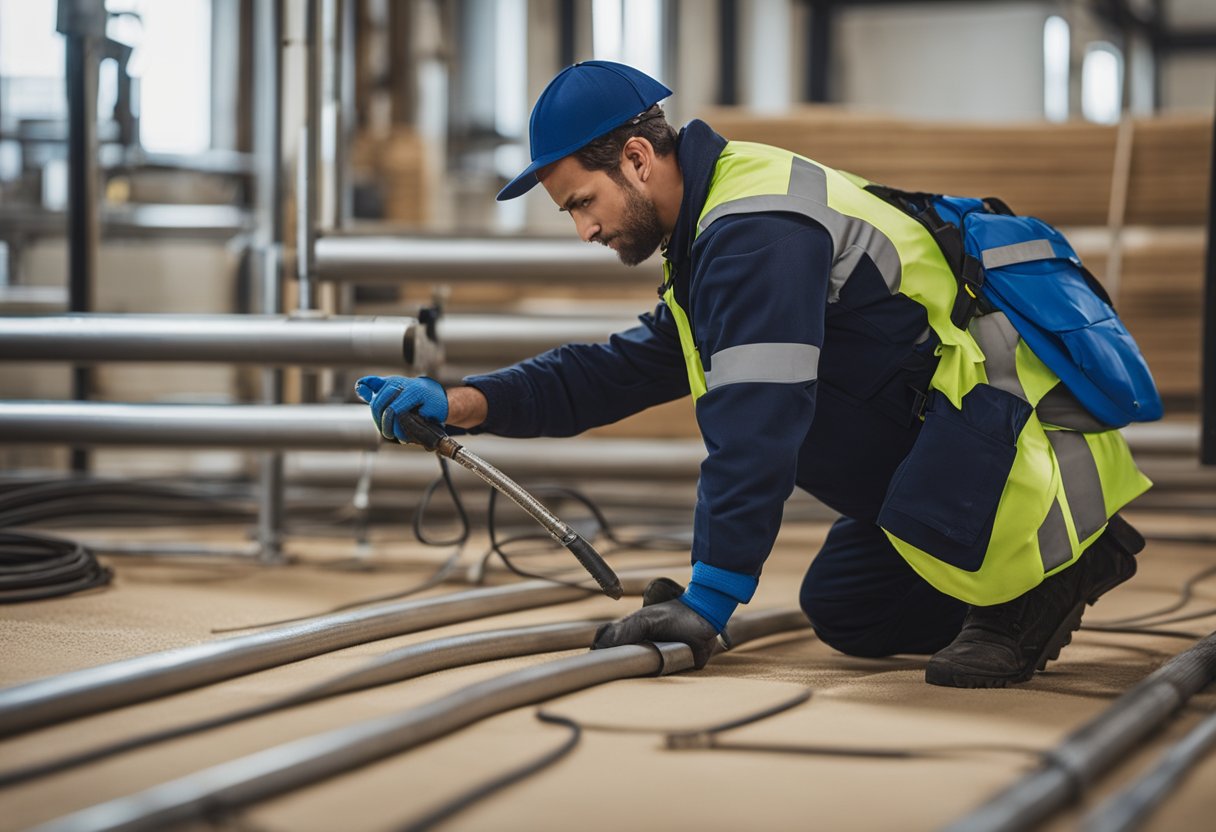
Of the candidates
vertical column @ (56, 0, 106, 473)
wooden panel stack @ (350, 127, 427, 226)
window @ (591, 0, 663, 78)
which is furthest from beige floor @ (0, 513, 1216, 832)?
window @ (591, 0, 663, 78)

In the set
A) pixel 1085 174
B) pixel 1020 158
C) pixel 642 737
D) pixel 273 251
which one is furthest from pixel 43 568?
pixel 1085 174

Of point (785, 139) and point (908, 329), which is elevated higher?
point (785, 139)

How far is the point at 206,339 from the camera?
331 cm

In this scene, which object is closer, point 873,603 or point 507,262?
point 873,603

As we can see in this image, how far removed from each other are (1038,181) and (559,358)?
2823mm

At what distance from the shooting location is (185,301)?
233 inches

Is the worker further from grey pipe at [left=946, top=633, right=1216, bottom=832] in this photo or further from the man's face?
grey pipe at [left=946, top=633, right=1216, bottom=832]

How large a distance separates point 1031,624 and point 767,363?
2.16 ft

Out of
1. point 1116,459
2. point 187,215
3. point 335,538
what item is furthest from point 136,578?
point 187,215

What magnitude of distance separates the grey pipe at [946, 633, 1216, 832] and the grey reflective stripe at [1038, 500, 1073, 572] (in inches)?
9.0

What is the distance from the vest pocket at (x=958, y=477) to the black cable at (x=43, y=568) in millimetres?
1866

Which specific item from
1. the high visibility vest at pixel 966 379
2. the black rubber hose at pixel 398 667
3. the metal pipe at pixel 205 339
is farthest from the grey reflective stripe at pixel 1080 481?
the metal pipe at pixel 205 339

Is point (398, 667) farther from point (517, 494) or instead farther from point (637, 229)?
point (637, 229)

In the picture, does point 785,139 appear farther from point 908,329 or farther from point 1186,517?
point 908,329
